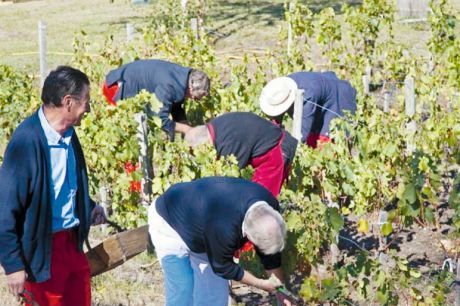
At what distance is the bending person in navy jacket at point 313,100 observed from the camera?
19.6 ft

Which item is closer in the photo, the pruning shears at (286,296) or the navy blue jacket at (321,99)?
the pruning shears at (286,296)

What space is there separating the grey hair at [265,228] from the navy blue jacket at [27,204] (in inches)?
31.8

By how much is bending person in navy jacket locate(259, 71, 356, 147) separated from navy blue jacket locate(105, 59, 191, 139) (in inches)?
23.6

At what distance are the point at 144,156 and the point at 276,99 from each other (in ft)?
3.29

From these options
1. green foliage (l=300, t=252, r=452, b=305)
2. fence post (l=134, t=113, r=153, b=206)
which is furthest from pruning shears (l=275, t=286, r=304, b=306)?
fence post (l=134, t=113, r=153, b=206)

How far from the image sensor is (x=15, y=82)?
7.57 m

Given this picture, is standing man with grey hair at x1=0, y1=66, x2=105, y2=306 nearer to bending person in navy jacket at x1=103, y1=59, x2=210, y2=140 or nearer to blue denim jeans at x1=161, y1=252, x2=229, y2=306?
blue denim jeans at x1=161, y1=252, x2=229, y2=306

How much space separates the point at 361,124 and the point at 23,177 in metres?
3.07

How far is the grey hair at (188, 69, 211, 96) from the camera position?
19.7 ft

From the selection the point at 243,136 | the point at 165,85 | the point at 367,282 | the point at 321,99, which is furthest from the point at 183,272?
the point at 321,99

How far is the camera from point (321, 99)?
21.3ft

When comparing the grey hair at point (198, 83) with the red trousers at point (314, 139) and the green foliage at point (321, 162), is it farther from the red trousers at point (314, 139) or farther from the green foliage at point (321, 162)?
the red trousers at point (314, 139)

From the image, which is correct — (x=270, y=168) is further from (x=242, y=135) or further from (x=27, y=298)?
(x=27, y=298)

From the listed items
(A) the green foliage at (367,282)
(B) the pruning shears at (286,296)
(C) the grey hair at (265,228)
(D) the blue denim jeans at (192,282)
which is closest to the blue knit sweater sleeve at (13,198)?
→ (D) the blue denim jeans at (192,282)
